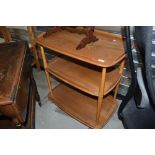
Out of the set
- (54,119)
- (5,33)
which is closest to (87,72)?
(54,119)

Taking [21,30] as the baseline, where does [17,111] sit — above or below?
below

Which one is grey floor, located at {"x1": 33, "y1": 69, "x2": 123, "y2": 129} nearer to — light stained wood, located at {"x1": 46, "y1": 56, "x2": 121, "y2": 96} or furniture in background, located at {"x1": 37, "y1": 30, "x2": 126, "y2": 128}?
furniture in background, located at {"x1": 37, "y1": 30, "x2": 126, "y2": 128}

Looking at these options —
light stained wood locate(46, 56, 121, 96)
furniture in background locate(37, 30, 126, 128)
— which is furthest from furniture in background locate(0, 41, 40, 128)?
light stained wood locate(46, 56, 121, 96)

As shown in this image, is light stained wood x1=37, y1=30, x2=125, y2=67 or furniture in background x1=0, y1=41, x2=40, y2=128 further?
light stained wood x1=37, y1=30, x2=125, y2=67

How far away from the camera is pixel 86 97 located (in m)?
1.58

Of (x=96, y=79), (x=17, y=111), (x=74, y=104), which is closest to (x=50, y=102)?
(x=74, y=104)

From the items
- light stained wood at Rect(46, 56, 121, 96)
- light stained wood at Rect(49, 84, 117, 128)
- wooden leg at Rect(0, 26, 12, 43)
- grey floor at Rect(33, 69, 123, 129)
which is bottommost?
grey floor at Rect(33, 69, 123, 129)

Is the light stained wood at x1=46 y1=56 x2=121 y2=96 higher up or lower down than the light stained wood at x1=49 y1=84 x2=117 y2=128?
higher up

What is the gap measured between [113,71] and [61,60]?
46 centimetres

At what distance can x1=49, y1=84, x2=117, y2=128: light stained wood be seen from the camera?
141 centimetres

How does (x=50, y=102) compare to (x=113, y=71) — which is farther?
(x=50, y=102)

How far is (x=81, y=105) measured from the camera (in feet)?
4.96
